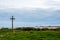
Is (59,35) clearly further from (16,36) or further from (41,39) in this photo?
(16,36)

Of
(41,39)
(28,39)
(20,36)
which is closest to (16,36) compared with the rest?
(20,36)

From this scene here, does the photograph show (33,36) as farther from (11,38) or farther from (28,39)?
(11,38)

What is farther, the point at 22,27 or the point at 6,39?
the point at 22,27

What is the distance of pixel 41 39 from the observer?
26891mm

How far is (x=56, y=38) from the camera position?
2777cm

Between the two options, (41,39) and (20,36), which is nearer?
(41,39)

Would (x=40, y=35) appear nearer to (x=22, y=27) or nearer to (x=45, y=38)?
(x=45, y=38)

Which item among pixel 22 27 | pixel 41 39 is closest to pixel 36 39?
pixel 41 39

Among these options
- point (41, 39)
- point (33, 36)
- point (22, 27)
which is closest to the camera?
point (41, 39)

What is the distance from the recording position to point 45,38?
27.6m

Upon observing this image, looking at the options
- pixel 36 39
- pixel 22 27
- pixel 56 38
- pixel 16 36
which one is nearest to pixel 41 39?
pixel 36 39

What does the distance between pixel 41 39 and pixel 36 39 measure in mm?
788

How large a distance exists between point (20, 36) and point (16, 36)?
2.17 ft

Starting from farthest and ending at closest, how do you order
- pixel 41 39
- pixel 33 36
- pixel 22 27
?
pixel 22 27 < pixel 33 36 < pixel 41 39
